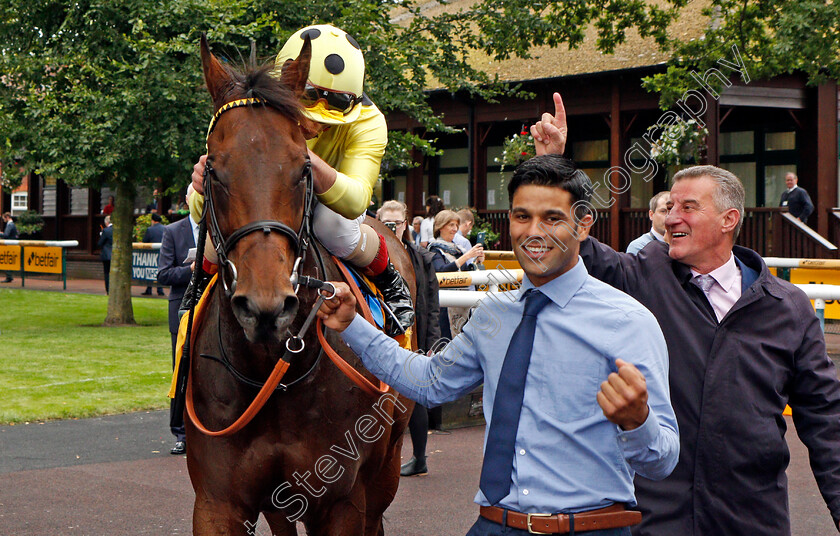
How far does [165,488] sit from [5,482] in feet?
3.74

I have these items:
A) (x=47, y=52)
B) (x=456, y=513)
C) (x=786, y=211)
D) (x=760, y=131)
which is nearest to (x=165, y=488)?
(x=456, y=513)

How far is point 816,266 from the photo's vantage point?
14031mm

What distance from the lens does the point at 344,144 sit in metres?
4.27

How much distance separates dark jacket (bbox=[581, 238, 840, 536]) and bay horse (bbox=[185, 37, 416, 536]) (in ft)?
3.77

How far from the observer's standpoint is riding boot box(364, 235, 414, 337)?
442 cm

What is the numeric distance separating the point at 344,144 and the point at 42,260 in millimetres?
24558

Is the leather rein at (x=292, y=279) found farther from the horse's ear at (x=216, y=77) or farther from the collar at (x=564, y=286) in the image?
the collar at (x=564, y=286)

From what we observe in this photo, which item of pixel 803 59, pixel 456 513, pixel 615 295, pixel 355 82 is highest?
pixel 803 59

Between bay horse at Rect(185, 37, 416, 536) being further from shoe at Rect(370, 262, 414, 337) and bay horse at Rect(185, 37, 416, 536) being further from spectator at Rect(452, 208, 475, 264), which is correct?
spectator at Rect(452, 208, 475, 264)

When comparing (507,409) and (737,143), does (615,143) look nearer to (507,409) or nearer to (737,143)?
(737,143)

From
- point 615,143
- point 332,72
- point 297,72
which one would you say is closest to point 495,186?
point 615,143

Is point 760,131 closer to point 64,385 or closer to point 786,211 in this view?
point 786,211

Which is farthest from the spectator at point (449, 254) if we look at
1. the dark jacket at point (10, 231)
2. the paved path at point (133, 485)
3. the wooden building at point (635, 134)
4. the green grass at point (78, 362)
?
the dark jacket at point (10, 231)

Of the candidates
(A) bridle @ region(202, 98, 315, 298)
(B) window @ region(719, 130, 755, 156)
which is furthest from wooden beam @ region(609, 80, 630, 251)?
(A) bridle @ region(202, 98, 315, 298)
